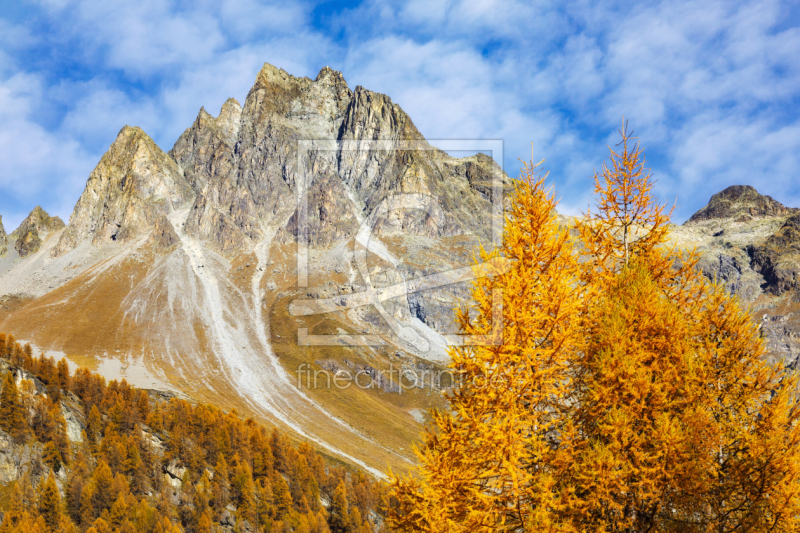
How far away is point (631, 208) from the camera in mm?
13430

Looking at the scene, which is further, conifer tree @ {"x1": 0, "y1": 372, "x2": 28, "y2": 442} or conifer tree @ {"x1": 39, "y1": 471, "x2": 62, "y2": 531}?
conifer tree @ {"x1": 0, "y1": 372, "x2": 28, "y2": 442}

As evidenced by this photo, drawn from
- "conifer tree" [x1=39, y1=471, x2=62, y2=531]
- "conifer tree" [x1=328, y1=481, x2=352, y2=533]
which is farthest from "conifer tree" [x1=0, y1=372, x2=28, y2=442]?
"conifer tree" [x1=328, y1=481, x2=352, y2=533]

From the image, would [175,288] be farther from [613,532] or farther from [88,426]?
[613,532]

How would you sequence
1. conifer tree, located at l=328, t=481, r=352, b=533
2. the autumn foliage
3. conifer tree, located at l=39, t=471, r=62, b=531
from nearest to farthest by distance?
the autumn foliage, conifer tree, located at l=39, t=471, r=62, b=531, conifer tree, located at l=328, t=481, r=352, b=533

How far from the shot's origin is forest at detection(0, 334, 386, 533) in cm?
6009

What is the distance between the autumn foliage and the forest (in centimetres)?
6143

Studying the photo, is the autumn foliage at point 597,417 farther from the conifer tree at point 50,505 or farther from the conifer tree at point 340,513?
the conifer tree at point 340,513

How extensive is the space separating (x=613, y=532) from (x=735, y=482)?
2.91 metres

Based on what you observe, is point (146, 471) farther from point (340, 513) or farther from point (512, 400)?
point (512, 400)

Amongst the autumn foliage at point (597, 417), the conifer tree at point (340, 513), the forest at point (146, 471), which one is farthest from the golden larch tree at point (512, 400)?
the conifer tree at point (340, 513)

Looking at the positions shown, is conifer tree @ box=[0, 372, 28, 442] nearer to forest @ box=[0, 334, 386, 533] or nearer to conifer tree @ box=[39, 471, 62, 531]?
forest @ box=[0, 334, 386, 533]

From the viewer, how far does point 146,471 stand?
70.7m

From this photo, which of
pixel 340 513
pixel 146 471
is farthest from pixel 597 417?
pixel 340 513

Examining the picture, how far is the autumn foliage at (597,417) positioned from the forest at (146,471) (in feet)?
202
